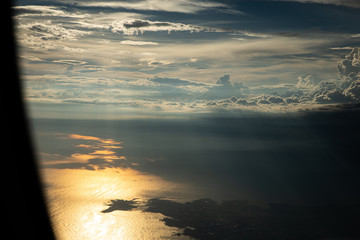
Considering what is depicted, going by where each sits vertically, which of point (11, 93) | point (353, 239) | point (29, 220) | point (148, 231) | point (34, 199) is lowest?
point (353, 239)

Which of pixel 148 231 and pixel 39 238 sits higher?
pixel 39 238

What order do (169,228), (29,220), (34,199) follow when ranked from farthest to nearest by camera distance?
1. (169,228)
2. (34,199)
3. (29,220)

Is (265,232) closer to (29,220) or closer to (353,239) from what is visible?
(353,239)

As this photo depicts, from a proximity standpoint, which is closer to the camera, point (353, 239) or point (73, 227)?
point (73, 227)

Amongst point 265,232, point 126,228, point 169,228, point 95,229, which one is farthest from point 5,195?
point 265,232

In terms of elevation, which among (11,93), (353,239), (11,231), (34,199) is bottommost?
(353,239)

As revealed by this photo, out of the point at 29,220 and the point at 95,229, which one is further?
the point at 95,229

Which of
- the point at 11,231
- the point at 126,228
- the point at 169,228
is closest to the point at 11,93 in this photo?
the point at 11,231

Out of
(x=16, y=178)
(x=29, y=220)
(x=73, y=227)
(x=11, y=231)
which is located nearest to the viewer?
(x=11, y=231)

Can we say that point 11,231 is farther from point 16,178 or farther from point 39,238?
point 16,178
